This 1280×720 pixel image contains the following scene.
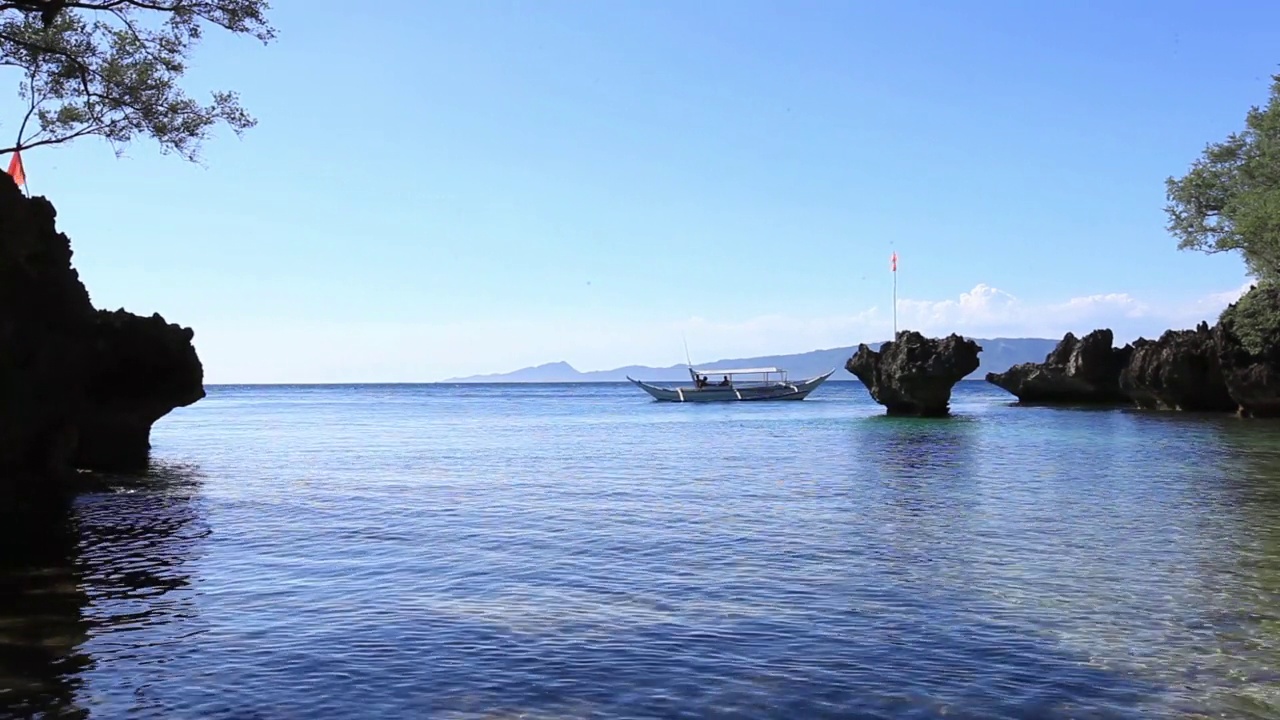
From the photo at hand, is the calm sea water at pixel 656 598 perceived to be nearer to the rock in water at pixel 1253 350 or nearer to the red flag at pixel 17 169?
the red flag at pixel 17 169

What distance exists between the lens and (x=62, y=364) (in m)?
21.9

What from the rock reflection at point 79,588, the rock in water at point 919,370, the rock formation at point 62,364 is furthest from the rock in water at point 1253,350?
the rock reflection at point 79,588

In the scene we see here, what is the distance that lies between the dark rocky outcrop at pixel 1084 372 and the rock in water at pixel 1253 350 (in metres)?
25.7

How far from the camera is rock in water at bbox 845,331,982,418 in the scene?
220 ft

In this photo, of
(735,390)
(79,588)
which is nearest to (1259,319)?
(79,588)

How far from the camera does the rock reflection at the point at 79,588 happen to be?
8.82m

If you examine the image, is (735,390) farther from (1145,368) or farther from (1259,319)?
(1259,319)

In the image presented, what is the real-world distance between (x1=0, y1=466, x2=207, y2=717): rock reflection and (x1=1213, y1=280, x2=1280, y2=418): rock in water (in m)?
53.5

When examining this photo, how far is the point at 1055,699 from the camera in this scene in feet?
27.6

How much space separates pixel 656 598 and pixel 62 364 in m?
16.6

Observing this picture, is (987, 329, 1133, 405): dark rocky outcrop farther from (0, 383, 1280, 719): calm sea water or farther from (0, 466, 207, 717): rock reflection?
(0, 466, 207, 717): rock reflection

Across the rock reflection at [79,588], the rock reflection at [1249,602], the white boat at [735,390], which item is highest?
the white boat at [735,390]

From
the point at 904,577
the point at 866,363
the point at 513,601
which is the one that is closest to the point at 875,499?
the point at 904,577

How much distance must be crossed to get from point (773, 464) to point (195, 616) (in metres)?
24.9
